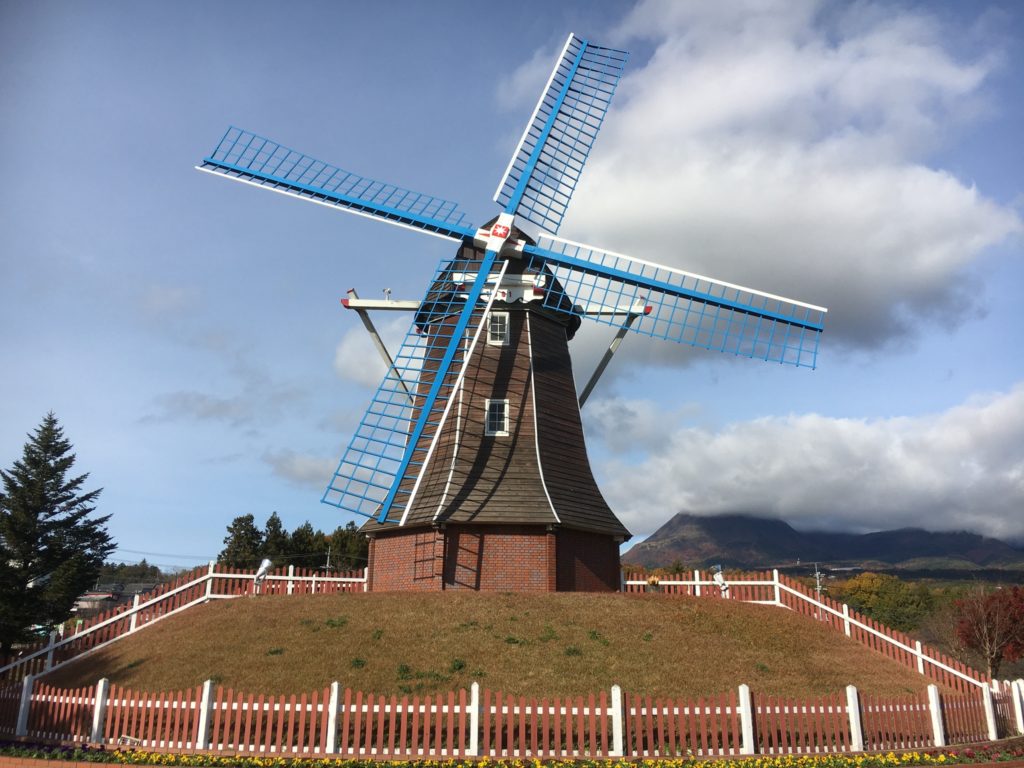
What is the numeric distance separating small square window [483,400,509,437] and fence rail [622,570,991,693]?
268 inches

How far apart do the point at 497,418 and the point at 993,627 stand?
4274cm

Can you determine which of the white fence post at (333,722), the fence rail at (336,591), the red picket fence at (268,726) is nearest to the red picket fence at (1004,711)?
the fence rail at (336,591)

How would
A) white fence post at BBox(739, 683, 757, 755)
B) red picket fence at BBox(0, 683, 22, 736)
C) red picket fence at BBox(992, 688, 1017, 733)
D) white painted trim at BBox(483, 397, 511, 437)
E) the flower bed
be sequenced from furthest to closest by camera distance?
1. white painted trim at BBox(483, 397, 511, 437)
2. red picket fence at BBox(992, 688, 1017, 733)
3. red picket fence at BBox(0, 683, 22, 736)
4. white fence post at BBox(739, 683, 757, 755)
5. the flower bed

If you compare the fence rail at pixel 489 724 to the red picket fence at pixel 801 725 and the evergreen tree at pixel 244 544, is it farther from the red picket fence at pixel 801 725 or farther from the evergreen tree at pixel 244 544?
the evergreen tree at pixel 244 544

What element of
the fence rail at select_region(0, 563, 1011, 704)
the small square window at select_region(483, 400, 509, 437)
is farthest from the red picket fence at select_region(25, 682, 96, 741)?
the small square window at select_region(483, 400, 509, 437)

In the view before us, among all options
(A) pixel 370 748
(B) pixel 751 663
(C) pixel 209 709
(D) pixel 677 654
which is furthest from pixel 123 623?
(B) pixel 751 663

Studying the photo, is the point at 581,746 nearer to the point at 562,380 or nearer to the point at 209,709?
the point at 209,709

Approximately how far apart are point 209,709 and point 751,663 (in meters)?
11.6

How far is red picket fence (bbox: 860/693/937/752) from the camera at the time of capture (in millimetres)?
12883

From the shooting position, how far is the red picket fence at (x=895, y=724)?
12.9m

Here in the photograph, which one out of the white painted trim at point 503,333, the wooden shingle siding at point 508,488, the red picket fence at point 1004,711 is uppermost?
the white painted trim at point 503,333

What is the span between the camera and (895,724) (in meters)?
13.1

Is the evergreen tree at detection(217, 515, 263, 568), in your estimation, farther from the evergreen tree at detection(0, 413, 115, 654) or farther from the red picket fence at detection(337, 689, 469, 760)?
the red picket fence at detection(337, 689, 469, 760)

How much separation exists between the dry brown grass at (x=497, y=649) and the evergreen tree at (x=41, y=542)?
11.6 metres
